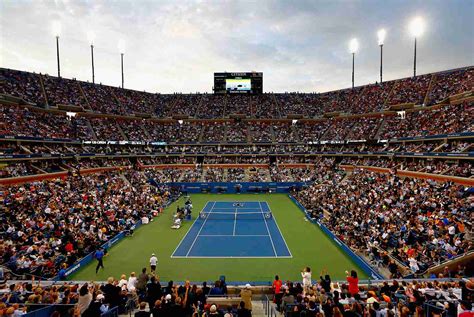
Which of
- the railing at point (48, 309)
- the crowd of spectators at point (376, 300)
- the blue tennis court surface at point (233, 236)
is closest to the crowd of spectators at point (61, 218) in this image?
the blue tennis court surface at point (233, 236)

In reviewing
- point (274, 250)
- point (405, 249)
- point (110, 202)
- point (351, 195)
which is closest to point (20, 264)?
point (110, 202)

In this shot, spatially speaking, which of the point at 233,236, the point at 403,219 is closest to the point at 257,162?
the point at 233,236

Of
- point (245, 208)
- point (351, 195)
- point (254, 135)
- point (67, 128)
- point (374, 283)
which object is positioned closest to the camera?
point (374, 283)

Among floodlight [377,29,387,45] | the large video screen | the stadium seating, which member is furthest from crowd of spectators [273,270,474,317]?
the large video screen

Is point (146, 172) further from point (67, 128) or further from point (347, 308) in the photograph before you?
point (347, 308)

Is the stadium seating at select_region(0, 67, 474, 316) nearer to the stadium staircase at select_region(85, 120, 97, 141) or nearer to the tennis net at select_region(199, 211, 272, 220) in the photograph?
the stadium staircase at select_region(85, 120, 97, 141)

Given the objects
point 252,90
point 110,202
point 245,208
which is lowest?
point 245,208

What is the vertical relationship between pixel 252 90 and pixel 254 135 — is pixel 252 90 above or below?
above
